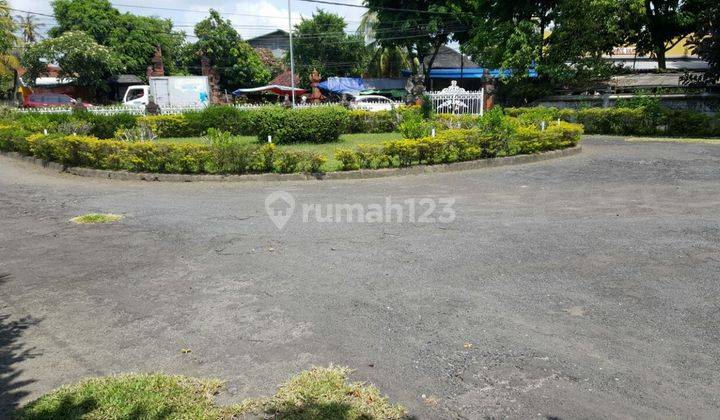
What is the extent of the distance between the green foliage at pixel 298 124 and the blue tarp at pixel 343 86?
24.3 metres

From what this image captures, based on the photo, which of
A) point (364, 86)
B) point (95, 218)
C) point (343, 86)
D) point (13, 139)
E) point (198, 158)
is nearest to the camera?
point (95, 218)

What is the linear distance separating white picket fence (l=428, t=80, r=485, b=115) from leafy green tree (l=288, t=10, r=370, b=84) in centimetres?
2588

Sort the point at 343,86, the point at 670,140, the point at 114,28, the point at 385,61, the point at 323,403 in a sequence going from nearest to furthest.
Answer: the point at 323,403 < the point at 670,140 < the point at 343,86 < the point at 114,28 < the point at 385,61

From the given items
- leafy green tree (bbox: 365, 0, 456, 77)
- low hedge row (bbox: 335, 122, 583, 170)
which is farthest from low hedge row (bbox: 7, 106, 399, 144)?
leafy green tree (bbox: 365, 0, 456, 77)

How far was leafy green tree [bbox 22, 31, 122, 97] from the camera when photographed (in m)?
39.3

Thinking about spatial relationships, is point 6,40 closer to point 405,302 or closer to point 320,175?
point 320,175

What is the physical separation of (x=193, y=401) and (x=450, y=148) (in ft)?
35.2

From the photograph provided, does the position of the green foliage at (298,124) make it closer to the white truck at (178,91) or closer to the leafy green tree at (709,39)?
the white truck at (178,91)

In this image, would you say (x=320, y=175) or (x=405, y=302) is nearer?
(x=405, y=302)

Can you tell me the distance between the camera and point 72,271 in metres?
5.93

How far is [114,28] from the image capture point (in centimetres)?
4534

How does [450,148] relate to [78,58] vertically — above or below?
below

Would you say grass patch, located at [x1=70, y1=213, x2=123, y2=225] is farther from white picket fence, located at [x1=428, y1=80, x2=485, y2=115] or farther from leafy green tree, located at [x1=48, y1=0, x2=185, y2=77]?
leafy green tree, located at [x1=48, y1=0, x2=185, y2=77]

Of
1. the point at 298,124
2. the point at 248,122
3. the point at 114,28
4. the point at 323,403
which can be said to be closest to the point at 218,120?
the point at 248,122
